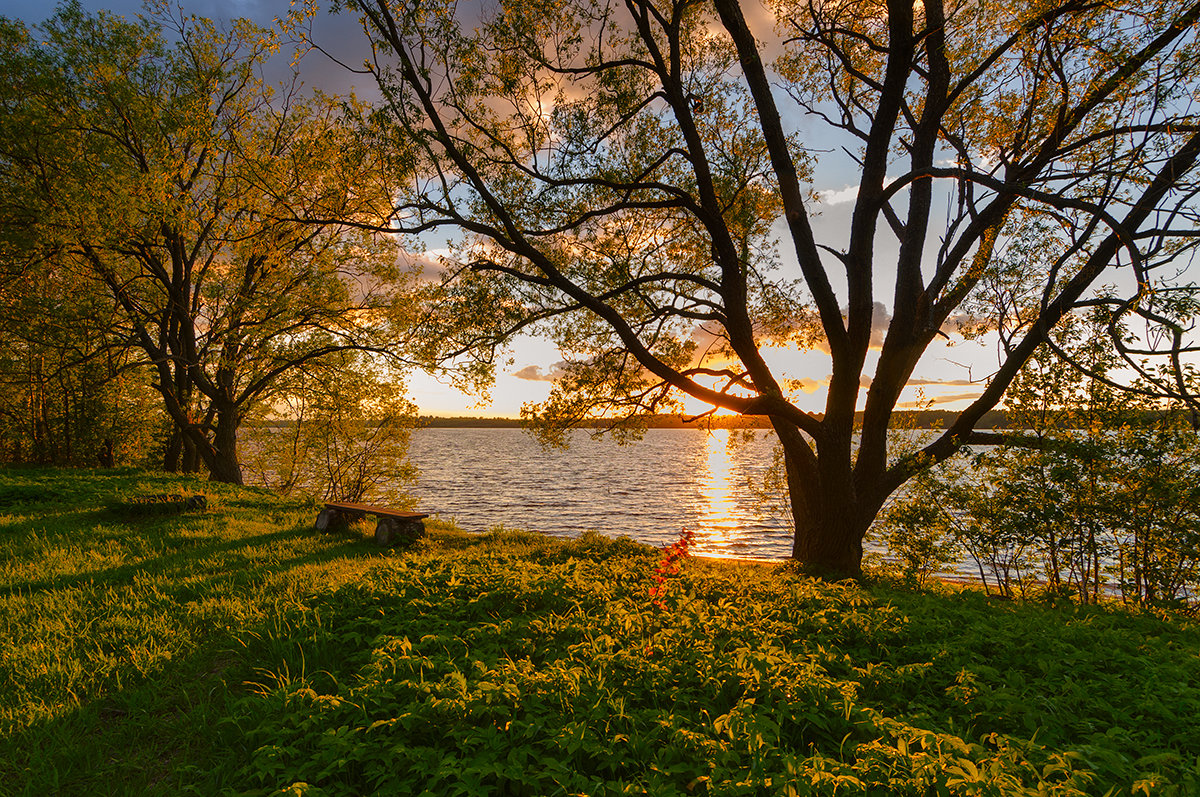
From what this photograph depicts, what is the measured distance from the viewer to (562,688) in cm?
406

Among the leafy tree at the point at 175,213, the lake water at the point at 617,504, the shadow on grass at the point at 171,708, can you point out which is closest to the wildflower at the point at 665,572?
the shadow on grass at the point at 171,708

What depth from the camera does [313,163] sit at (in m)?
10.4

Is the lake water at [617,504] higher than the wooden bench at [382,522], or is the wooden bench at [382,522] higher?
the wooden bench at [382,522]

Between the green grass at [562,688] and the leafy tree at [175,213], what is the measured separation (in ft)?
37.1

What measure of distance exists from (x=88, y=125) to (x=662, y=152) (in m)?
17.9

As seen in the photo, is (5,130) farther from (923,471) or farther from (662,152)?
(923,471)

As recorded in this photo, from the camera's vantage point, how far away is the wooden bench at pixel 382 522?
34.8 feet

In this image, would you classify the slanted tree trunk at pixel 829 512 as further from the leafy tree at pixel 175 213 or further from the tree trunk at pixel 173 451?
the tree trunk at pixel 173 451

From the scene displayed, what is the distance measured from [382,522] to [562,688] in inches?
307

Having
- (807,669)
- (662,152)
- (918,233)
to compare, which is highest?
(662,152)

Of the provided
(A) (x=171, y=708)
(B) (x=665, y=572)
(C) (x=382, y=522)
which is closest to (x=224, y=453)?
(C) (x=382, y=522)

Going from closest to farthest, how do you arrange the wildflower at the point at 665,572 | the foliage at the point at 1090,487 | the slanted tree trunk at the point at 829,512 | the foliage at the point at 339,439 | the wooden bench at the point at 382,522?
the wildflower at the point at 665,572
the foliage at the point at 1090,487
the slanted tree trunk at the point at 829,512
the wooden bench at the point at 382,522
the foliage at the point at 339,439

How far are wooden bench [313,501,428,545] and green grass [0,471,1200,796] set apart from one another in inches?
114

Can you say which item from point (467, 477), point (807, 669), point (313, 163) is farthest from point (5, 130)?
point (467, 477)
